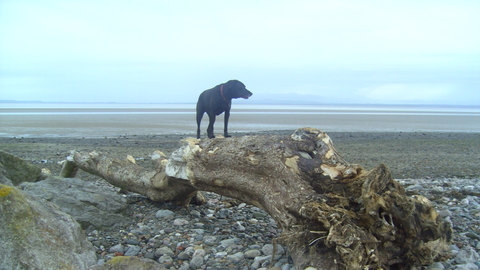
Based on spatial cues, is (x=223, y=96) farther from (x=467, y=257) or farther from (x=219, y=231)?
(x=467, y=257)

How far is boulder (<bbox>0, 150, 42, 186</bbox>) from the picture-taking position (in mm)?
4973

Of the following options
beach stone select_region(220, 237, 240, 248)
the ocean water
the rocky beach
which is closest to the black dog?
the rocky beach

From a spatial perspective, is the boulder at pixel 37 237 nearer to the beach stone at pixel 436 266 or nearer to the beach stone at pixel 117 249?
the beach stone at pixel 117 249

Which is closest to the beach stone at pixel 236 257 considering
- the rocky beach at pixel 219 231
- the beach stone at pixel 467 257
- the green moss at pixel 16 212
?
the rocky beach at pixel 219 231

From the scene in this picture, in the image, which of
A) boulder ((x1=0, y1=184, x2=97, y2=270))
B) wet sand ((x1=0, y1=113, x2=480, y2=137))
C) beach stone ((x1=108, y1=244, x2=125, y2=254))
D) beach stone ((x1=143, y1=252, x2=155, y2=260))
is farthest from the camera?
wet sand ((x1=0, y1=113, x2=480, y2=137))

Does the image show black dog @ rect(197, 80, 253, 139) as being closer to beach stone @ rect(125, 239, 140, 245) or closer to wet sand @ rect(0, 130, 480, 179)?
wet sand @ rect(0, 130, 480, 179)

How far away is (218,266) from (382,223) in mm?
1406

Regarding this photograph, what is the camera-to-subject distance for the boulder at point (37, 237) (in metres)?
2.50

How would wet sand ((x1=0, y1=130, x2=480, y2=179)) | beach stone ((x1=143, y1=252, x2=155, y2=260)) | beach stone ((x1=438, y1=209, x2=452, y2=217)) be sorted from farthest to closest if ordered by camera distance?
wet sand ((x1=0, y1=130, x2=480, y2=179)) < beach stone ((x1=438, y1=209, x2=452, y2=217)) < beach stone ((x1=143, y1=252, x2=155, y2=260))

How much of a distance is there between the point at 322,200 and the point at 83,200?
2.76m

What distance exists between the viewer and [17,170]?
16.7 feet

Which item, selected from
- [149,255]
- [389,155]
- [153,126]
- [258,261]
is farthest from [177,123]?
[258,261]

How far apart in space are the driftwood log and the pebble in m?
0.32

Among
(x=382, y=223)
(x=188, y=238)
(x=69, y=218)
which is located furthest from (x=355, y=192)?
(x=69, y=218)
